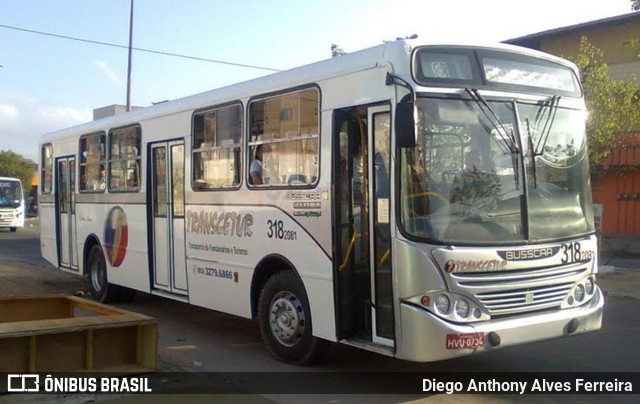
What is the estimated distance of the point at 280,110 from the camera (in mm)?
7387

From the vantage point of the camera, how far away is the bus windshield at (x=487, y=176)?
226 inches

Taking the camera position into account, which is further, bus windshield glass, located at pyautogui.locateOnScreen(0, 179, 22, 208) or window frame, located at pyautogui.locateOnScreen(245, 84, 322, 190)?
bus windshield glass, located at pyautogui.locateOnScreen(0, 179, 22, 208)

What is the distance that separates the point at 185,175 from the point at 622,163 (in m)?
16.3

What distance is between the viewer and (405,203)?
574cm

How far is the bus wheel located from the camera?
275 inches

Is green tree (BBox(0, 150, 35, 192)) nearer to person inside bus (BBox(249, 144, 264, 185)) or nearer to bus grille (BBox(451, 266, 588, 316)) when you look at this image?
person inside bus (BBox(249, 144, 264, 185))

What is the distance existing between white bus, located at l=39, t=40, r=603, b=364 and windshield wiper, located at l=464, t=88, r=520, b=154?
11mm

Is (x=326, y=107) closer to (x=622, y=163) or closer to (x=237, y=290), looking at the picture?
(x=237, y=290)

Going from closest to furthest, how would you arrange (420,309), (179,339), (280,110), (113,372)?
(420,309) → (113,372) → (280,110) → (179,339)

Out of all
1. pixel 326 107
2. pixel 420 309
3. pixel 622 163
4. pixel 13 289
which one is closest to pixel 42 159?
pixel 13 289

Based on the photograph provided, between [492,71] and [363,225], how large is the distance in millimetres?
1839

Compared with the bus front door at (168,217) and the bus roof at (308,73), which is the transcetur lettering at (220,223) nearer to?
the bus front door at (168,217)

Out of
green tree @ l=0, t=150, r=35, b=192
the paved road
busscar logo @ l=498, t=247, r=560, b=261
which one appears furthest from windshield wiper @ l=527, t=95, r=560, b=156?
green tree @ l=0, t=150, r=35, b=192

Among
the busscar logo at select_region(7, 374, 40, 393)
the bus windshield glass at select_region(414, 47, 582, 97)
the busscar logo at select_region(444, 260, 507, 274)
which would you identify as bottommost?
the busscar logo at select_region(7, 374, 40, 393)
